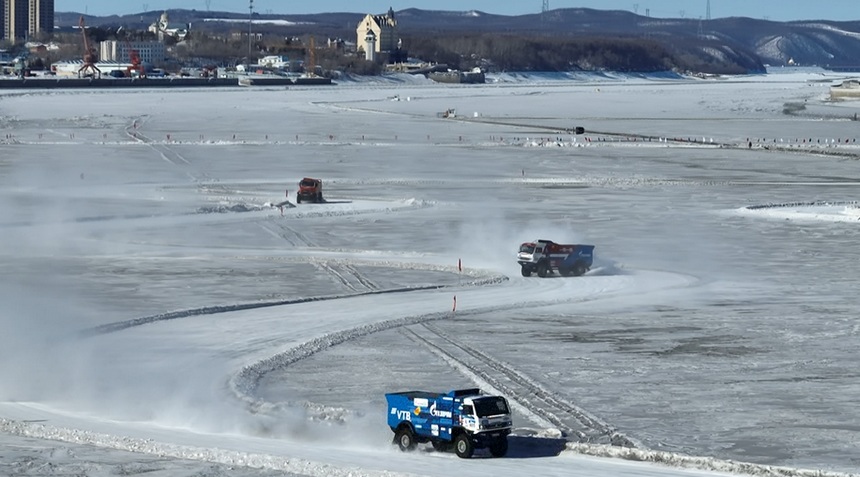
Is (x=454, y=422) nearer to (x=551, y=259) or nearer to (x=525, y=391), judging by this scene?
(x=525, y=391)

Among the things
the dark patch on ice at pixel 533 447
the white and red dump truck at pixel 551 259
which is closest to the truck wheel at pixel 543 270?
the white and red dump truck at pixel 551 259

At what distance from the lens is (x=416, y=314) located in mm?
33406

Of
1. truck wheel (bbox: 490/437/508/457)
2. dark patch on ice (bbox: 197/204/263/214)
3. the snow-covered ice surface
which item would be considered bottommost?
dark patch on ice (bbox: 197/204/263/214)

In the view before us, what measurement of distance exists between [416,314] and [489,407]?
12.8 metres

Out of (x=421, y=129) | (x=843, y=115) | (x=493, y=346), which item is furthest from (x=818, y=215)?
(x=843, y=115)

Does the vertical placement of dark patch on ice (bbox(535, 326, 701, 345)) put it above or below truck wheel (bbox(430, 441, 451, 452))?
below

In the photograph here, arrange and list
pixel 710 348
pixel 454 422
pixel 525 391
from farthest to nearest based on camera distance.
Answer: pixel 710 348, pixel 525 391, pixel 454 422

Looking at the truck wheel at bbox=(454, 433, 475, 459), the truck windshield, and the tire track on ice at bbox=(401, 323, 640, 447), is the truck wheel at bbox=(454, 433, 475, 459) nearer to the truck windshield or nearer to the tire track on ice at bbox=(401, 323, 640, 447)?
the truck windshield

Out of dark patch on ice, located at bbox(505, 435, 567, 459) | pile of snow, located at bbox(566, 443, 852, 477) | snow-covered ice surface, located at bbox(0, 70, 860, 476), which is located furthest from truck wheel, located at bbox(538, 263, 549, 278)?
pile of snow, located at bbox(566, 443, 852, 477)

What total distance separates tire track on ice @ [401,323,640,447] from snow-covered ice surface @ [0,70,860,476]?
0.24 feet

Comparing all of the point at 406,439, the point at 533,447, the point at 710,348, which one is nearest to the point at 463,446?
the point at 406,439

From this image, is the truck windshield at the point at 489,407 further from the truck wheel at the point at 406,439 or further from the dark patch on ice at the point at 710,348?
the dark patch on ice at the point at 710,348

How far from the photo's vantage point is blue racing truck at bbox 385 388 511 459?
2056cm

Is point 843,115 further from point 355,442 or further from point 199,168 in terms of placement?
point 355,442
